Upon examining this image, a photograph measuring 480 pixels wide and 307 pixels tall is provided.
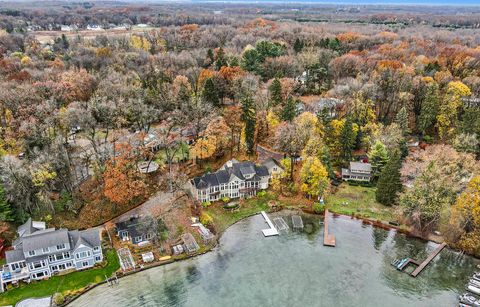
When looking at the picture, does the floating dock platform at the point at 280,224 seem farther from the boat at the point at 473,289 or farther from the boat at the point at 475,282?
the boat at the point at 475,282

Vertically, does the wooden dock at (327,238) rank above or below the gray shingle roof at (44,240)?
below

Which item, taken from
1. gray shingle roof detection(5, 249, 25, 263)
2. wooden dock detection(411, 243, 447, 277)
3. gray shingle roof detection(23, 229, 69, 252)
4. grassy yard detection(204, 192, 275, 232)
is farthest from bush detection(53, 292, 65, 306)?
wooden dock detection(411, 243, 447, 277)

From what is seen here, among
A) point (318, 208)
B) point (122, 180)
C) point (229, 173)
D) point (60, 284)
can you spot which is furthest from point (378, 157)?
point (60, 284)

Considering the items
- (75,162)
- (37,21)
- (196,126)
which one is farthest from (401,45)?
(37,21)

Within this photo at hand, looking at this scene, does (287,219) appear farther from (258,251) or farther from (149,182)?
(149,182)

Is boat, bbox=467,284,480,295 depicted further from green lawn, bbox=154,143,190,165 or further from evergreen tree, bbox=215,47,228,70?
evergreen tree, bbox=215,47,228,70

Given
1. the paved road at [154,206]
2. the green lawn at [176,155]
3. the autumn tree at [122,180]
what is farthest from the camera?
the green lawn at [176,155]

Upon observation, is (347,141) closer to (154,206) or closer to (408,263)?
(408,263)

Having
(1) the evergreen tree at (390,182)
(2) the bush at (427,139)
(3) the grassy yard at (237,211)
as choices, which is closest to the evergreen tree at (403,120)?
(2) the bush at (427,139)
